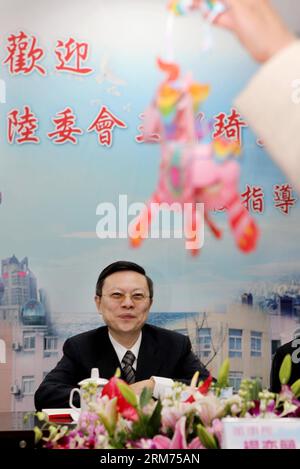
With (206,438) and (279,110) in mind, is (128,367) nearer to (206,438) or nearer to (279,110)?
(279,110)

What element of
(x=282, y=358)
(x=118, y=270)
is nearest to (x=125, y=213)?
(x=118, y=270)

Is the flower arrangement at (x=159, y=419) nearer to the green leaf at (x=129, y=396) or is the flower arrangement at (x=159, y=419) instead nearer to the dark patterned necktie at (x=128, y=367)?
the green leaf at (x=129, y=396)

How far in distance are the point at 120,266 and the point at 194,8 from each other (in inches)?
39.8

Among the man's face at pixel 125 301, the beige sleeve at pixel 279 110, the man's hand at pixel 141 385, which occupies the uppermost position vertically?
the beige sleeve at pixel 279 110

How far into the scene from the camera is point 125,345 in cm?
321

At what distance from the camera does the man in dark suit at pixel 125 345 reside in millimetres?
3166

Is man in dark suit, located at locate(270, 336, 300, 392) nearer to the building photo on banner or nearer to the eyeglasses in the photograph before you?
the building photo on banner

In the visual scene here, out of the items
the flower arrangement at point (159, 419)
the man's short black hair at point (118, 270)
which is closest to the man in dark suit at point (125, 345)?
the man's short black hair at point (118, 270)

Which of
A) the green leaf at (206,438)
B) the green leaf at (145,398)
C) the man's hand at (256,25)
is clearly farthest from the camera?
the man's hand at (256,25)

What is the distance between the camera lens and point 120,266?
3.26 m

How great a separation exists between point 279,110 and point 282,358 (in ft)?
4.29

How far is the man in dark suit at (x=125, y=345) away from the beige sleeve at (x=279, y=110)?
1.10 metres

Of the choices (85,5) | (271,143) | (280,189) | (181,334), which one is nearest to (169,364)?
(181,334)
